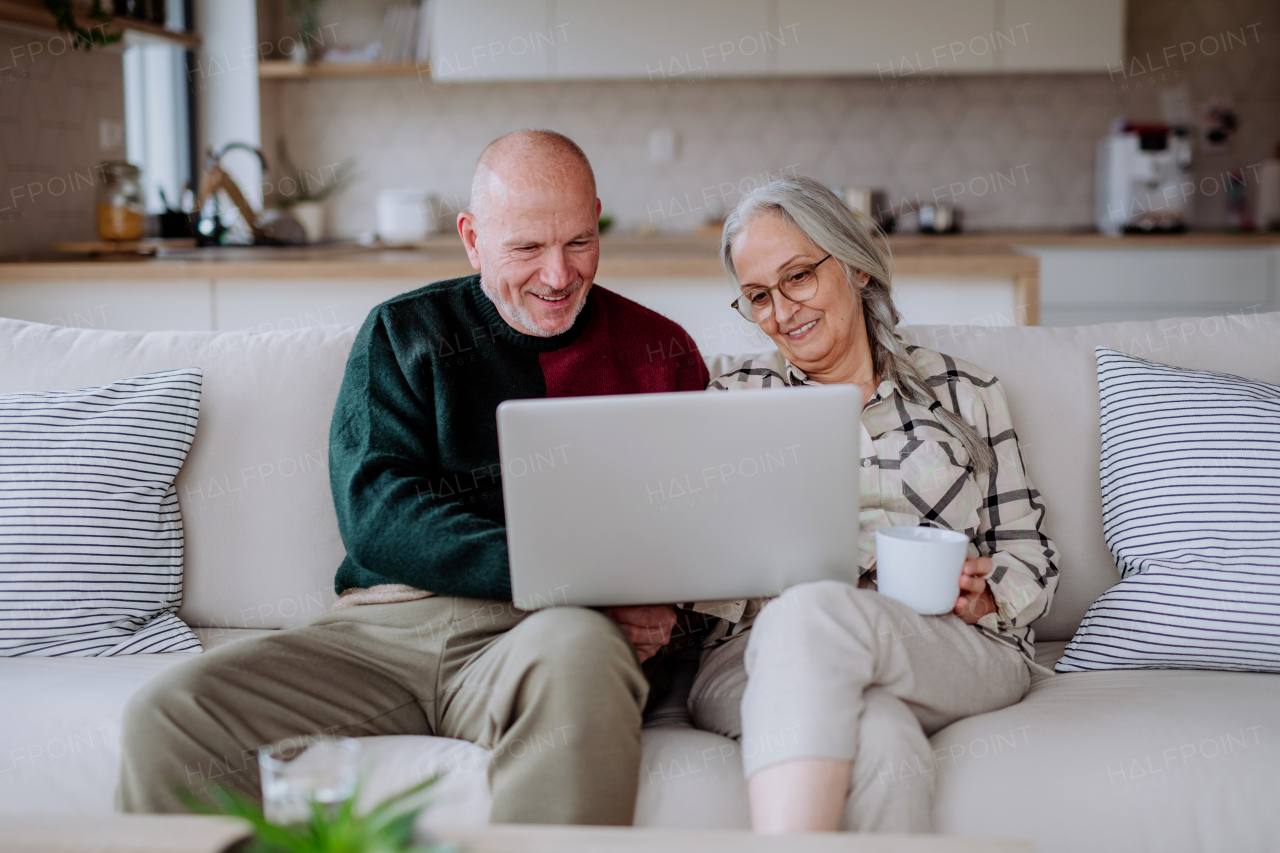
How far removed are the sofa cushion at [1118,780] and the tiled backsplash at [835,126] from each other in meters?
3.65

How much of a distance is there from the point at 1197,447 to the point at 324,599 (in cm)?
137

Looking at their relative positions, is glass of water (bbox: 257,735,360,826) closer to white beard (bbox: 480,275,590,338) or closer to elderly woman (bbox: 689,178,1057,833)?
elderly woman (bbox: 689,178,1057,833)

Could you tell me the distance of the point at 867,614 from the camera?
1.24 metres

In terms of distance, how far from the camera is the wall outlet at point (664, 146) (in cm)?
472

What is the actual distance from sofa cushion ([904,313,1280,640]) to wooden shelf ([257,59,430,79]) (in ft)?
10.7

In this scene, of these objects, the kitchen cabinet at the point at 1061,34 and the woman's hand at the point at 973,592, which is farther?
the kitchen cabinet at the point at 1061,34

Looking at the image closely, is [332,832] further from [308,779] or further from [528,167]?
[528,167]

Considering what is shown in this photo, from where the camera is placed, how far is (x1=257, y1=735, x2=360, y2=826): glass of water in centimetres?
77

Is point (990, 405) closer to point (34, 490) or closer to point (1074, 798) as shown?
point (1074, 798)

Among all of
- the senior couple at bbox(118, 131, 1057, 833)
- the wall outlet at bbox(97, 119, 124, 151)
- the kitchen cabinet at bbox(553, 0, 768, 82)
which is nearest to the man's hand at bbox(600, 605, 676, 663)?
the senior couple at bbox(118, 131, 1057, 833)

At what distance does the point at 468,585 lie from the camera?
141 cm

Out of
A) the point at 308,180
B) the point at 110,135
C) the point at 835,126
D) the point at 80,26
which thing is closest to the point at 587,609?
the point at 80,26

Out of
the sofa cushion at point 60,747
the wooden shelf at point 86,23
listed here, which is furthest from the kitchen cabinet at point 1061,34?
the sofa cushion at point 60,747

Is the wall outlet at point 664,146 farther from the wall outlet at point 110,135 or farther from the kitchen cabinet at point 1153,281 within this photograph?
the wall outlet at point 110,135
